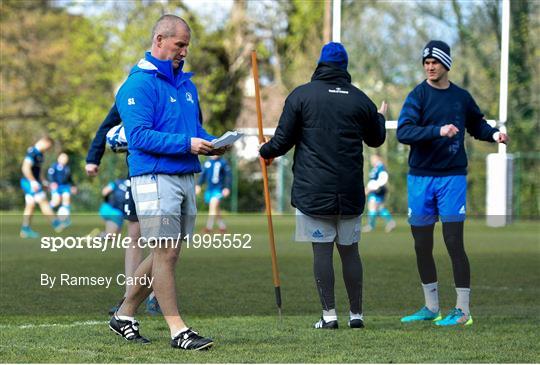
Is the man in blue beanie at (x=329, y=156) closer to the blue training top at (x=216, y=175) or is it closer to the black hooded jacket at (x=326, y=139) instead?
the black hooded jacket at (x=326, y=139)

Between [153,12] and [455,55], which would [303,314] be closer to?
[455,55]

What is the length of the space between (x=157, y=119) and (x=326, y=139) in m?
1.55

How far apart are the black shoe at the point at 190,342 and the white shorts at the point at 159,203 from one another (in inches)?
23.8

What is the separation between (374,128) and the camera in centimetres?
825

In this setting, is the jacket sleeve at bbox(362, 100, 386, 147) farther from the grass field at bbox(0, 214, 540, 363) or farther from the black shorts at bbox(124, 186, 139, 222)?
the black shorts at bbox(124, 186, 139, 222)

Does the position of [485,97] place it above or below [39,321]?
above

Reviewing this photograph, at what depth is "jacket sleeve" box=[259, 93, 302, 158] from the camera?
8.08 metres

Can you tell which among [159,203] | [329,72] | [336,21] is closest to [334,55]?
[329,72]

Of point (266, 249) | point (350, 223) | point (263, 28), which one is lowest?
point (266, 249)

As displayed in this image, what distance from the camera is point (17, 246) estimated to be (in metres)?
18.2

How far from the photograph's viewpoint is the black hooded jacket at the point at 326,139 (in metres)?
8.05

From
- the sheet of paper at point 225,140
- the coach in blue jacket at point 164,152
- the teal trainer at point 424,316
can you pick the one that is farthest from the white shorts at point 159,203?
the teal trainer at point 424,316

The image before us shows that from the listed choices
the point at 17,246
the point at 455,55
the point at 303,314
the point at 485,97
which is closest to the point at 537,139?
the point at 485,97

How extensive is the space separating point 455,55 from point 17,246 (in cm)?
760
